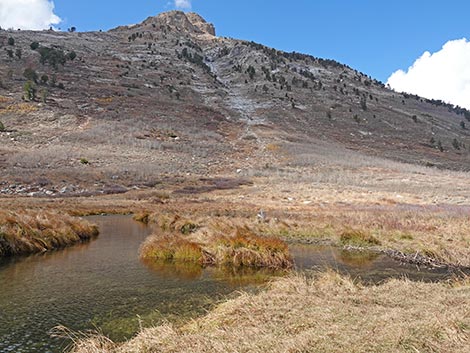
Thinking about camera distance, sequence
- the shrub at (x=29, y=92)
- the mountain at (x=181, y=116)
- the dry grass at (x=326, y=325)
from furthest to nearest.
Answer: the shrub at (x=29, y=92)
the mountain at (x=181, y=116)
the dry grass at (x=326, y=325)

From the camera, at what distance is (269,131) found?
3912 inches

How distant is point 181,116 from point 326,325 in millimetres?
93885

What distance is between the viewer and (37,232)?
69.6 feet

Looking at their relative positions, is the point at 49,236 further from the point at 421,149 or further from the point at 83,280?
the point at 421,149

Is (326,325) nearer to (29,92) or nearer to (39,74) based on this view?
(29,92)

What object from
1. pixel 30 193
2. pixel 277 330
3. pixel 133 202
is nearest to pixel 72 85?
pixel 30 193

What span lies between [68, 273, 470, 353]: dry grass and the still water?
1.50 meters

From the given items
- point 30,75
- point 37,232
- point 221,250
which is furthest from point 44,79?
point 221,250

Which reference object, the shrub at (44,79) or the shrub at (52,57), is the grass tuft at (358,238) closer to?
the shrub at (44,79)

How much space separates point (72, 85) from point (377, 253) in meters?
99.9

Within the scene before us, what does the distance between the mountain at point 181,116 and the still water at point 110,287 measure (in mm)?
33078

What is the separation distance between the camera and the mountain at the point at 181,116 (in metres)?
65.4

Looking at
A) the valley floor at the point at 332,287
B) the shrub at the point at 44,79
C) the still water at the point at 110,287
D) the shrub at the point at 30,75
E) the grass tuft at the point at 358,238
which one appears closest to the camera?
the valley floor at the point at 332,287

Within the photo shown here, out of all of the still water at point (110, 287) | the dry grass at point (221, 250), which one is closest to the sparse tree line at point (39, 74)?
the still water at point (110, 287)
